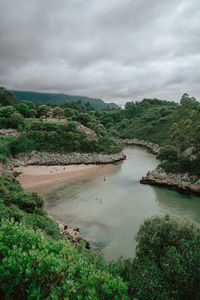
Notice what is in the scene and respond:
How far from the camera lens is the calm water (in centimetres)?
2352

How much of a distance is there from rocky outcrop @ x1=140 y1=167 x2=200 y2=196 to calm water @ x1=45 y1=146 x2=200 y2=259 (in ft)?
6.16

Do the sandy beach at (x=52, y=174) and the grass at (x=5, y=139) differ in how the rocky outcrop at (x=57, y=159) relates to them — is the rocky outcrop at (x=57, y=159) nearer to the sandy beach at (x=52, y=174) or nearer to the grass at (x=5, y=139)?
the sandy beach at (x=52, y=174)

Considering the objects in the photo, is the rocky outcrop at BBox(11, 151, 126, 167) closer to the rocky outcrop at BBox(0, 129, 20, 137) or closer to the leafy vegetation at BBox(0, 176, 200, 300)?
the rocky outcrop at BBox(0, 129, 20, 137)

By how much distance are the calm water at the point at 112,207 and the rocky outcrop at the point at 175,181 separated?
1.88 m

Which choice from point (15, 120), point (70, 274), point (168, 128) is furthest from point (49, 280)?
point (168, 128)

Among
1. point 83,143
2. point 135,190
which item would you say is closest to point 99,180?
point 135,190

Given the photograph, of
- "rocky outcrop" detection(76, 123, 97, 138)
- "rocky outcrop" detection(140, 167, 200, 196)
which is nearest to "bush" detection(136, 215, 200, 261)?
"rocky outcrop" detection(140, 167, 200, 196)

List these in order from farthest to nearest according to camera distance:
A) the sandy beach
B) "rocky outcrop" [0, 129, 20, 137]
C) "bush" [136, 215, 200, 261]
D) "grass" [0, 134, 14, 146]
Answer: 1. "rocky outcrop" [0, 129, 20, 137]
2. "grass" [0, 134, 14, 146]
3. the sandy beach
4. "bush" [136, 215, 200, 261]

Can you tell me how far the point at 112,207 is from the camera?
32.1 meters

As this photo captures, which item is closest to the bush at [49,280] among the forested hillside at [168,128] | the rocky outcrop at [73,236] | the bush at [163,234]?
the bush at [163,234]

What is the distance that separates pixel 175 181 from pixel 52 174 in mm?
30906

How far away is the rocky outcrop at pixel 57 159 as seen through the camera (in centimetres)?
5597

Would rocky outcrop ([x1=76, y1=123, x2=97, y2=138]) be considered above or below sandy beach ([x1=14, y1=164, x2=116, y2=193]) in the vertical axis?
above

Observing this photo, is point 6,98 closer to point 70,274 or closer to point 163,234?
point 163,234
